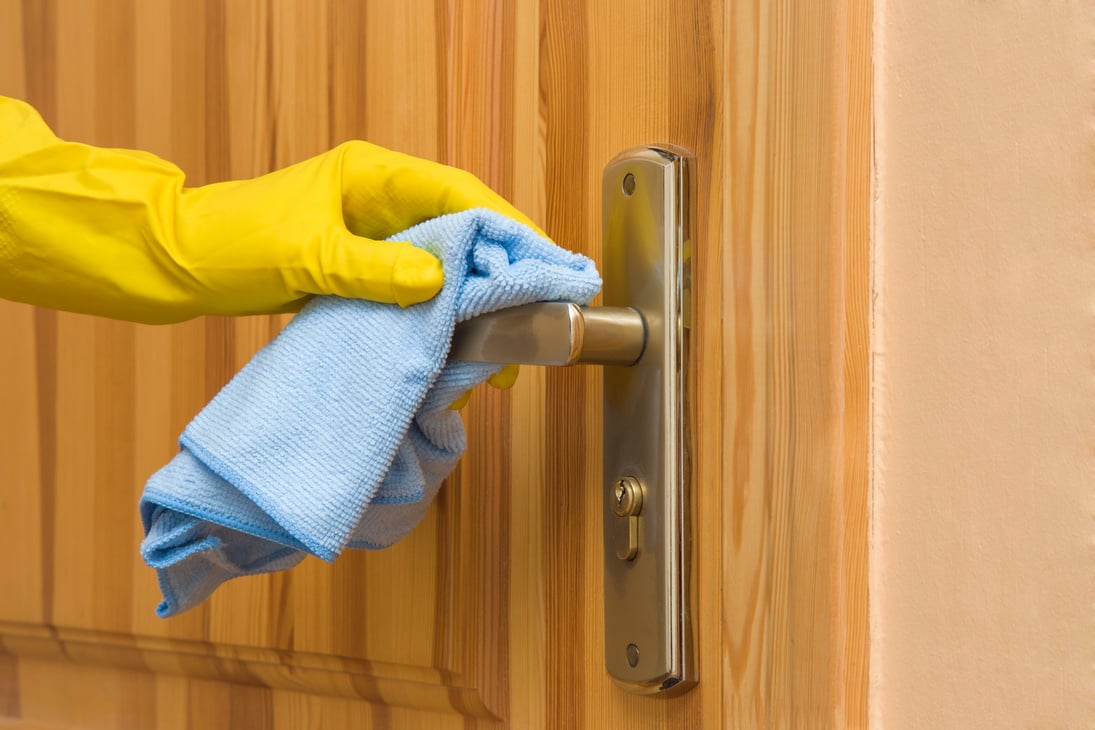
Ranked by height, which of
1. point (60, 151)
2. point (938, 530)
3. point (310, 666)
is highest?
point (60, 151)

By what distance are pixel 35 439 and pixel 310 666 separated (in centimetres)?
25

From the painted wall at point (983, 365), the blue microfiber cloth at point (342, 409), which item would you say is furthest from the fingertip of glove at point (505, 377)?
the painted wall at point (983, 365)

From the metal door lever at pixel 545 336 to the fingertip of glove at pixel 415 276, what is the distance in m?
0.02

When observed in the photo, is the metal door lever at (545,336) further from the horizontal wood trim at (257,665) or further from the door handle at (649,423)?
the horizontal wood trim at (257,665)

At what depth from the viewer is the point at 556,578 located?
0.46 metres

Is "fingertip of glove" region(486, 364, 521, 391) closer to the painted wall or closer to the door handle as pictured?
the door handle

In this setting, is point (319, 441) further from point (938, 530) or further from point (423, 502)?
point (938, 530)

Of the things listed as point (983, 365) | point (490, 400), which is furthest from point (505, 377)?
point (983, 365)

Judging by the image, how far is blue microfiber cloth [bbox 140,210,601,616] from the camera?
1.25 ft

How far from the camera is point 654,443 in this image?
1.37ft

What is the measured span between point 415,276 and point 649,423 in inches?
4.3

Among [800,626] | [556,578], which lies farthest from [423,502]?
[800,626]

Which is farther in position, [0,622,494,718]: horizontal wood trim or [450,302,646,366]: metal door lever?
[0,622,494,718]: horizontal wood trim

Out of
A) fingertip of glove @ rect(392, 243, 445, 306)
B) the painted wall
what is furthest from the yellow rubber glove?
the painted wall
